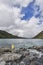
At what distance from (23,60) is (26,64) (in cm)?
135

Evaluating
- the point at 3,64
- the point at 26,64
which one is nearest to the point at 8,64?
the point at 3,64

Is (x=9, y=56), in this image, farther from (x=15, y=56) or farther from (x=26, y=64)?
(x=26, y=64)

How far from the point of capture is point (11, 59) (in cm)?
1916

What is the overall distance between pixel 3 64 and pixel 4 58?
1.45 m

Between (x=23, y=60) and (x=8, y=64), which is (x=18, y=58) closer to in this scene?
(x=23, y=60)

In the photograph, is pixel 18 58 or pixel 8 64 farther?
pixel 18 58

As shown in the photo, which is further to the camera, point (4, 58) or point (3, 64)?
point (4, 58)

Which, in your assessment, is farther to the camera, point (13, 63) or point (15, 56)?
point (15, 56)

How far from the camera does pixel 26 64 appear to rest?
18.3 metres

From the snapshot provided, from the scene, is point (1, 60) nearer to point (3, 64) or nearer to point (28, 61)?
point (3, 64)

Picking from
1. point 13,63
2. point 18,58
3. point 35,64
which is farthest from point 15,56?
point 35,64

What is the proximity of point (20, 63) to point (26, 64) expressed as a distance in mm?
716

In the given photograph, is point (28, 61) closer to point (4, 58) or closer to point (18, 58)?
point (18, 58)

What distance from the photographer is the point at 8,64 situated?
18.0 m
